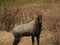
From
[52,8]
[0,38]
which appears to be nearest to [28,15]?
[52,8]

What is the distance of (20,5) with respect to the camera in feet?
51.1

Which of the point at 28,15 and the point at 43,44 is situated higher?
the point at 28,15

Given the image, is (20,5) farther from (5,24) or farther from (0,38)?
(0,38)

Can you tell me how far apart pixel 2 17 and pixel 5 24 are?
589mm

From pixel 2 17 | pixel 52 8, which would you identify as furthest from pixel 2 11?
pixel 52 8

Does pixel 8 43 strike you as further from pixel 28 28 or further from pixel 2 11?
pixel 2 11

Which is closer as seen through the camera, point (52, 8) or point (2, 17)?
point (52, 8)

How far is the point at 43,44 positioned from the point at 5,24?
4344 mm

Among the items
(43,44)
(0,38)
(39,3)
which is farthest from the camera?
(39,3)

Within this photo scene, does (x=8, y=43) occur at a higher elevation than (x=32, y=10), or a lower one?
lower

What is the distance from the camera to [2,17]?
15.4 metres

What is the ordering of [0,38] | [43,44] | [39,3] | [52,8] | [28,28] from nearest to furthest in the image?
[28,28]
[43,44]
[0,38]
[52,8]
[39,3]

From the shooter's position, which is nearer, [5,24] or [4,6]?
[5,24]

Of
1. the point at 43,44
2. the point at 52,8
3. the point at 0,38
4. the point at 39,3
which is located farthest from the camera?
the point at 39,3
